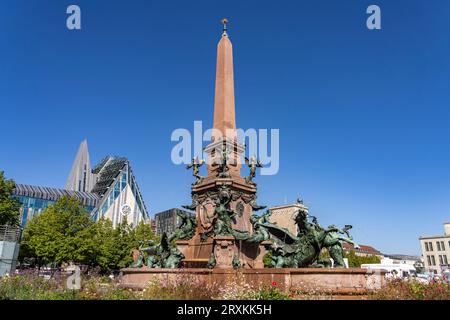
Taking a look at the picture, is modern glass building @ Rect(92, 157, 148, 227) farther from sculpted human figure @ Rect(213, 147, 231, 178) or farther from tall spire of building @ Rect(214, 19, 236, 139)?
sculpted human figure @ Rect(213, 147, 231, 178)

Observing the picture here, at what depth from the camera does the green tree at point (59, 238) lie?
3538 centimetres

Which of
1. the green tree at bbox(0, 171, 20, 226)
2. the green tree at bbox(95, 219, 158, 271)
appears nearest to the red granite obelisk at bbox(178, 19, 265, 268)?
the green tree at bbox(95, 219, 158, 271)

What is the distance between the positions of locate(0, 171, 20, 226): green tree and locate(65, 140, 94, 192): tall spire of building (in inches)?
3355

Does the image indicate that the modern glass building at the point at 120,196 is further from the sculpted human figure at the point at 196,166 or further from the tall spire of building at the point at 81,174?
the sculpted human figure at the point at 196,166

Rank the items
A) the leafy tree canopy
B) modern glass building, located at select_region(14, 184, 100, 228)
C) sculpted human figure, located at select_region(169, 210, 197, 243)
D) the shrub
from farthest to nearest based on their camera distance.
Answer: modern glass building, located at select_region(14, 184, 100, 228), the leafy tree canopy, sculpted human figure, located at select_region(169, 210, 197, 243), the shrub

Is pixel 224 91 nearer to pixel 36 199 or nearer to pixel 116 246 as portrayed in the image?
pixel 116 246

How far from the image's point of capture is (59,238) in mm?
35844

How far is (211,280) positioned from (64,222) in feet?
100

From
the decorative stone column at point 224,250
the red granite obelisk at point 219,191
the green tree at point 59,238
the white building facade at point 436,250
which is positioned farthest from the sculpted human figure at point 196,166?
the white building facade at point 436,250

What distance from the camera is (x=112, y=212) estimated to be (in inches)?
3497

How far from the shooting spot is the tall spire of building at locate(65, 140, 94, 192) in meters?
120

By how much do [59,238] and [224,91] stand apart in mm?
25109

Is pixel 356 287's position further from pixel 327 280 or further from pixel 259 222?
pixel 259 222

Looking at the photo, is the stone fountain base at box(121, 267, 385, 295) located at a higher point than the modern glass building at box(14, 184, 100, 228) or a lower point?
lower
